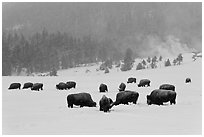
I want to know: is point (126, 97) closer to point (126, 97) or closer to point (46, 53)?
point (126, 97)

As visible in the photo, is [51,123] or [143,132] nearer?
[143,132]

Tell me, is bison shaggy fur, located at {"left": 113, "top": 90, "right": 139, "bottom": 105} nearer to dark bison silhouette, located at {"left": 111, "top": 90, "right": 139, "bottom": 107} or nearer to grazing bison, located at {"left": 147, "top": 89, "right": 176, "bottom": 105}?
dark bison silhouette, located at {"left": 111, "top": 90, "right": 139, "bottom": 107}

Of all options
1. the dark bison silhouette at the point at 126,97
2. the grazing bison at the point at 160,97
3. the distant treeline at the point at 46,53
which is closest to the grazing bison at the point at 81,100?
the dark bison silhouette at the point at 126,97

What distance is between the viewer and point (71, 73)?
10525 cm

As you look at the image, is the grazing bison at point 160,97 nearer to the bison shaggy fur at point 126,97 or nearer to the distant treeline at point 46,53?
the bison shaggy fur at point 126,97

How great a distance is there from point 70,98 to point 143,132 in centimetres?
763

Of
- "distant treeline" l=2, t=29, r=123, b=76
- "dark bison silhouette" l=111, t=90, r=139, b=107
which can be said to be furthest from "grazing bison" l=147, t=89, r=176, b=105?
"distant treeline" l=2, t=29, r=123, b=76

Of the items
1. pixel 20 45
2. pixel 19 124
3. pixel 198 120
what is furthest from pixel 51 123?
pixel 20 45

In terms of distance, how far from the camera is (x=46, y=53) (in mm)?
122812

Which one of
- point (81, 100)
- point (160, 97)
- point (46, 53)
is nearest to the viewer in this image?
point (81, 100)

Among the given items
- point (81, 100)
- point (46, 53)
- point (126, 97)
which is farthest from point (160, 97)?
point (46, 53)

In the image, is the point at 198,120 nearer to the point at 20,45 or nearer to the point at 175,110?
the point at 175,110

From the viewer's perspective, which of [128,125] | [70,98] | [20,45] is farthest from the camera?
[20,45]

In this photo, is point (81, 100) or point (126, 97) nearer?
point (81, 100)
